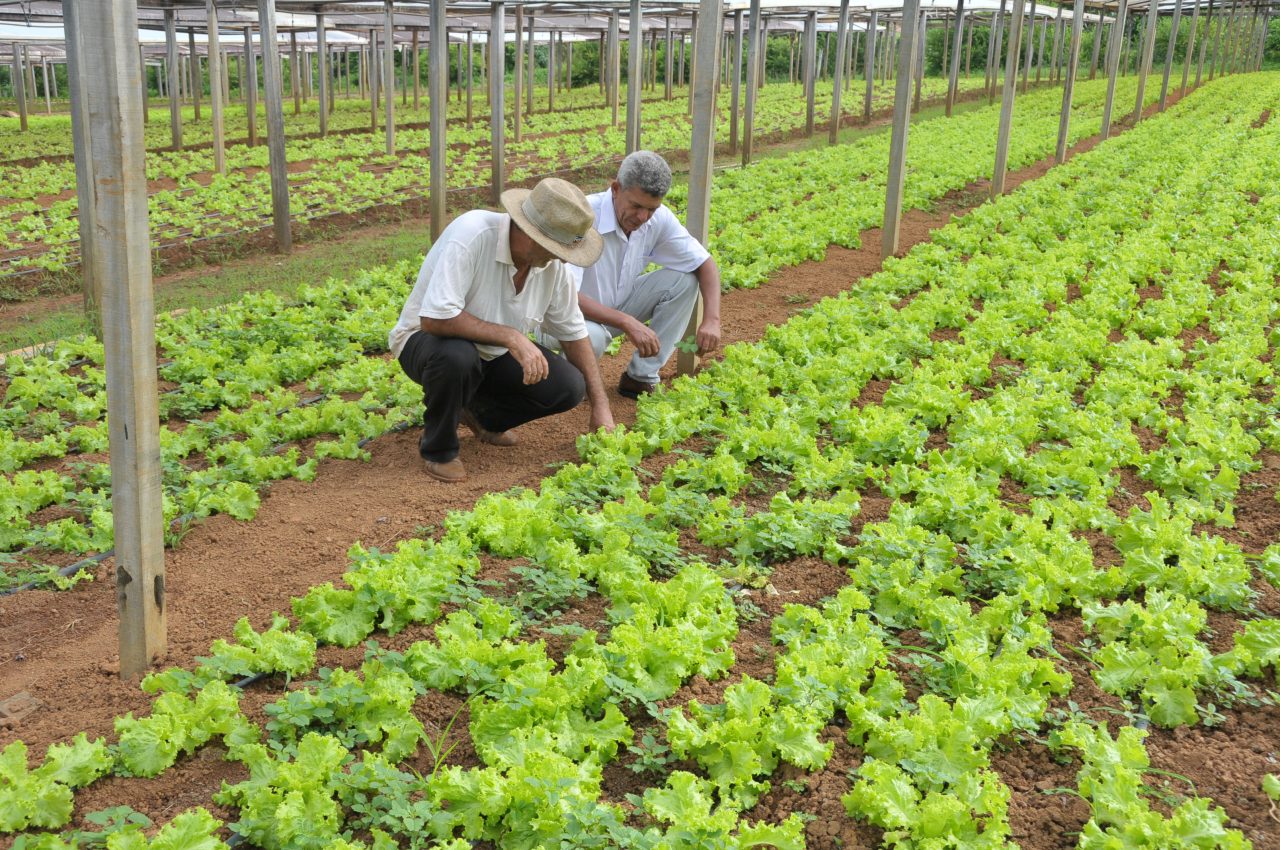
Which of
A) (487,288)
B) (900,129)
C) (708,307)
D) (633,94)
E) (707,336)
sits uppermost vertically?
(633,94)

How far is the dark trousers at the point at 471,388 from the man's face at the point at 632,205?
35.6 inches

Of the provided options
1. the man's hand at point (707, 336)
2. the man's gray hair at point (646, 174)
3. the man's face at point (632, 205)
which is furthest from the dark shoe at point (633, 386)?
the man's gray hair at point (646, 174)

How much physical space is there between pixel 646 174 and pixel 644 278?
4.63 ft

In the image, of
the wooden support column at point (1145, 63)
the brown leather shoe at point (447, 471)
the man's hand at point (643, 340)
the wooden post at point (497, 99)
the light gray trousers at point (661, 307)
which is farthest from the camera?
the wooden support column at point (1145, 63)

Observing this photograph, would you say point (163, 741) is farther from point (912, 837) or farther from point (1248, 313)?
point (1248, 313)

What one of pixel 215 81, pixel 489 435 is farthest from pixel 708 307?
pixel 215 81

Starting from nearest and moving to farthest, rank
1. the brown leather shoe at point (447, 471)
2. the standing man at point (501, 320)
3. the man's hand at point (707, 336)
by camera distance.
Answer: the standing man at point (501, 320)
the brown leather shoe at point (447, 471)
the man's hand at point (707, 336)

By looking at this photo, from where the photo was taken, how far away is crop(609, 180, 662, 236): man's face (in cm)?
617

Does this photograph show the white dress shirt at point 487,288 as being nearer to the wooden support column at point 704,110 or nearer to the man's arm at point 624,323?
the man's arm at point 624,323

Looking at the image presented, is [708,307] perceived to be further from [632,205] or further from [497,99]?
[497,99]

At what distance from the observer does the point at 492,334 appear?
219 inches

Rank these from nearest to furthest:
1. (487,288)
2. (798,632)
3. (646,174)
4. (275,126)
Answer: (798,632)
(487,288)
(646,174)
(275,126)

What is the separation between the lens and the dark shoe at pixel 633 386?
7324mm

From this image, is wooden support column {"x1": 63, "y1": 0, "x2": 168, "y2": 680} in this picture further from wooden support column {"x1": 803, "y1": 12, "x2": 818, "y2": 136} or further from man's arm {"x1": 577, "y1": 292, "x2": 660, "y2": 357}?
wooden support column {"x1": 803, "y1": 12, "x2": 818, "y2": 136}
